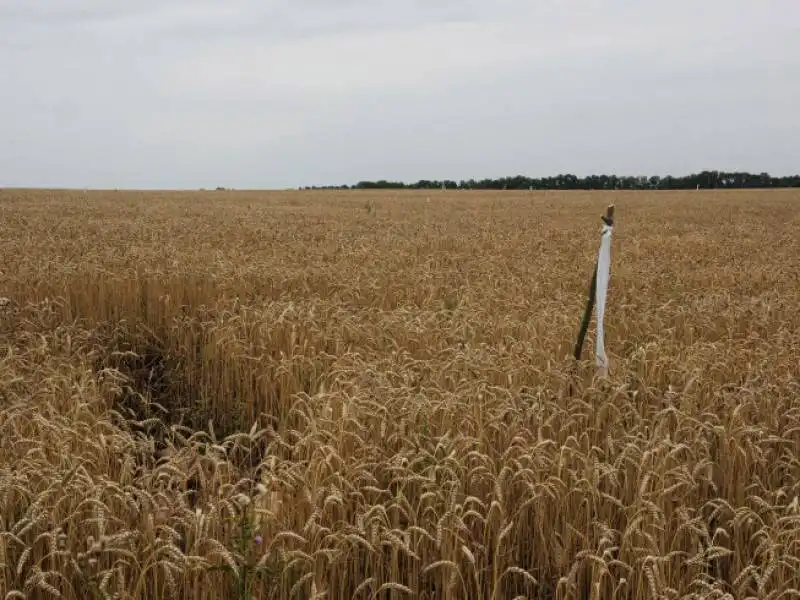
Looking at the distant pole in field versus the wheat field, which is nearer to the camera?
the wheat field

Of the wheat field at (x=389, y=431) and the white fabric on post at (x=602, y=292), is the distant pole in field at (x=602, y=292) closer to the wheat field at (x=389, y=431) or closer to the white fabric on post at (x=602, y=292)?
the white fabric on post at (x=602, y=292)

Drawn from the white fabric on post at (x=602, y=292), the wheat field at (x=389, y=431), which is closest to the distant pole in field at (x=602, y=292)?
the white fabric on post at (x=602, y=292)

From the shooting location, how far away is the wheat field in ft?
9.00

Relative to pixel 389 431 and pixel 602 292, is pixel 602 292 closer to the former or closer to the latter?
pixel 602 292

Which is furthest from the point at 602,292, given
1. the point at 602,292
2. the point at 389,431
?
the point at 389,431

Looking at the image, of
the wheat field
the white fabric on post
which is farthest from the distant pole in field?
the wheat field

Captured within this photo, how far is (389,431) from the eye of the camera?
388 centimetres

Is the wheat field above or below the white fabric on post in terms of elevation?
below

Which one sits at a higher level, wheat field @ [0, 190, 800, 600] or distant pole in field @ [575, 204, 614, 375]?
distant pole in field @ [575, 204, 614, 375]

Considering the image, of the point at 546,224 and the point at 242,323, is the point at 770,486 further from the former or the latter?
the point at 546,224

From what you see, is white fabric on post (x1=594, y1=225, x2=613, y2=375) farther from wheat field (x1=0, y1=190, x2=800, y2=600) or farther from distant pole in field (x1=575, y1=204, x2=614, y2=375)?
wheat field (x1=0, y1=190, x2=800, y2=600)

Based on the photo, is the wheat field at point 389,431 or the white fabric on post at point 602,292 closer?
the wheat field at point 389,431

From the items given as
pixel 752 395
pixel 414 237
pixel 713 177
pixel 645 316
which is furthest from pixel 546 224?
pixel 713 177

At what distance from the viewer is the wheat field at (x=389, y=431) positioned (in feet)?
9.00
